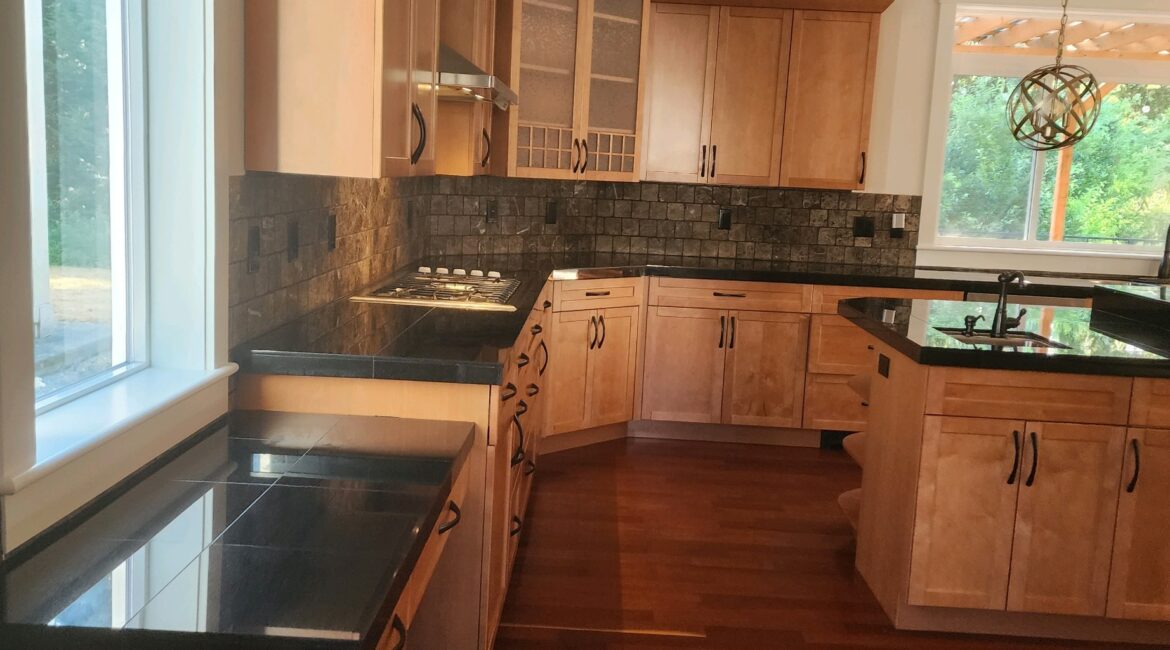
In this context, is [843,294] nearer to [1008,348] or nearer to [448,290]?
[1008,348]

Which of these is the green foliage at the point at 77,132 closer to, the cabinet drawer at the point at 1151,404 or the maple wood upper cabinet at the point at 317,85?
the maple wood upper cabinet at the point at 317,85

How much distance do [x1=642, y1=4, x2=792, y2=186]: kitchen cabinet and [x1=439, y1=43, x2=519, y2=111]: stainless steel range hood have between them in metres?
1.64

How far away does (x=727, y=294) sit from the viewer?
5.18 meters

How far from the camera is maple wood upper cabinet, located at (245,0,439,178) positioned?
2.36m

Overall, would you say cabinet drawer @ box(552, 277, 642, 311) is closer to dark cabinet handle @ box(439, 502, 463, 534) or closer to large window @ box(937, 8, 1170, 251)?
large window @ box(937, 8, 1170, 251)

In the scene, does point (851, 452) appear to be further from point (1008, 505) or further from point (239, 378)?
point (239, 378)

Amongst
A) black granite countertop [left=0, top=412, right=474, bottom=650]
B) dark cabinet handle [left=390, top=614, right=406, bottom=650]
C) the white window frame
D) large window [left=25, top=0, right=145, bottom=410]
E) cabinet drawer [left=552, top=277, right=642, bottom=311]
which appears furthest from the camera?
the white window frame

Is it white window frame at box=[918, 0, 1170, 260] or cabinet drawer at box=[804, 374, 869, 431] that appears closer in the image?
cabinet drawer at box=[804, 374, 869, 431]

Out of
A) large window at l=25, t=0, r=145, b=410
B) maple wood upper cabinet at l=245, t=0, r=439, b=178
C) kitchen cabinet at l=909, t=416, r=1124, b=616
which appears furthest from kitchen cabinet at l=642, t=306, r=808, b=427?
large window at l=25, t=0, r=145, b=410

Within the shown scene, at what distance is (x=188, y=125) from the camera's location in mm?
2088

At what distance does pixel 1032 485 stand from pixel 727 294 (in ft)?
7.64

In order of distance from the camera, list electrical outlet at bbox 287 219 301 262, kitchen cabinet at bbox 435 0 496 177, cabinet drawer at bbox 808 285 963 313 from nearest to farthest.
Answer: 1. electrical outlet at bbox 287 219 301 262
2. kitchen cabinet at bbox 435 0 496 177
3. cabinet drawer at bbox 808 285 963 313

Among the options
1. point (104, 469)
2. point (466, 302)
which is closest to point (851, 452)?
point (466, 302)

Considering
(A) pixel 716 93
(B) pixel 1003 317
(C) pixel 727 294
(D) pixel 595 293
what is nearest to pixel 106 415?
(B) pixel 1003 317
